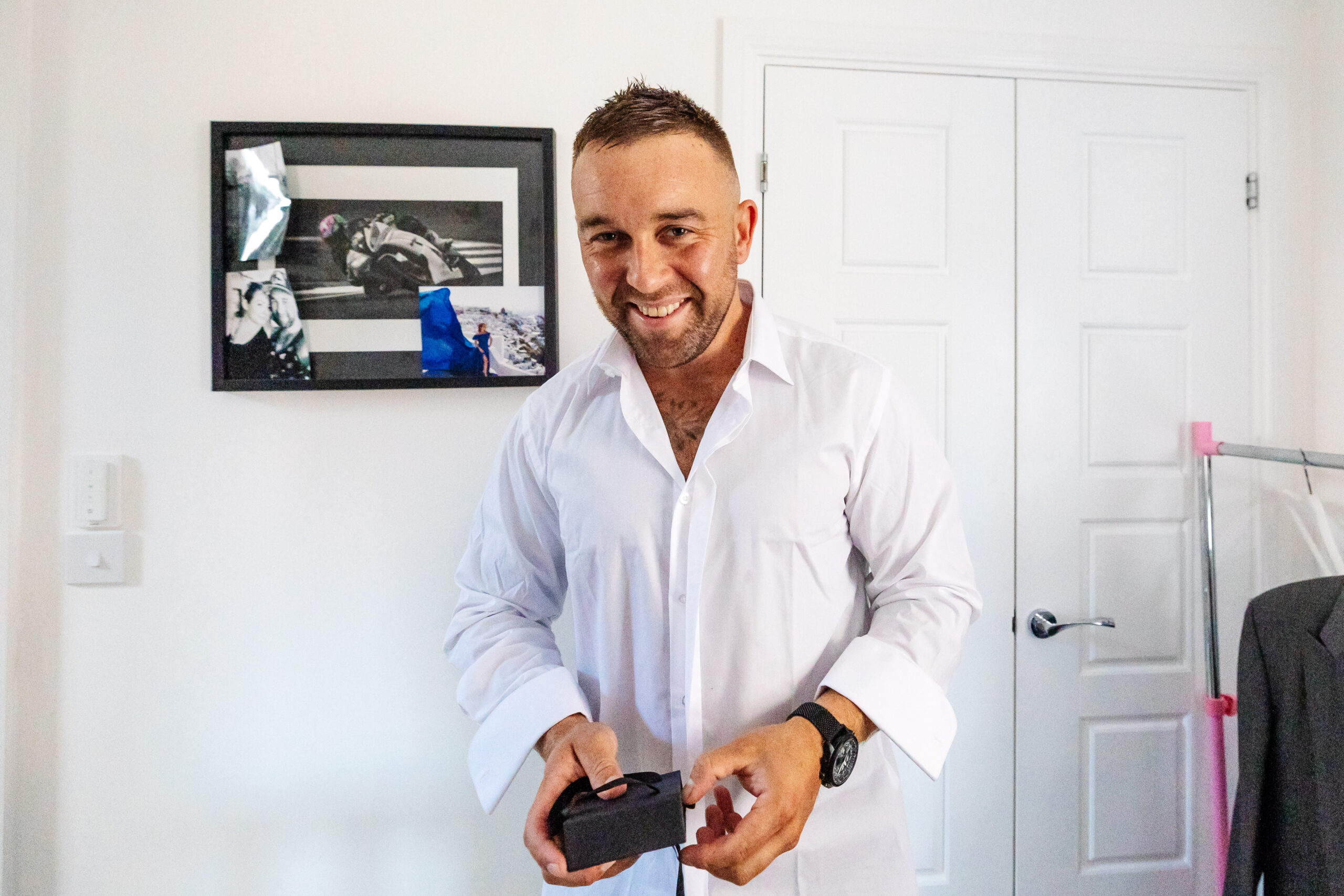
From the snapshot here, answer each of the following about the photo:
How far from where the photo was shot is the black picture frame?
1.44 meters

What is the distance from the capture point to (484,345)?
150 cm

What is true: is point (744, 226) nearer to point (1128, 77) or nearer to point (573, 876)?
point (573, 876)

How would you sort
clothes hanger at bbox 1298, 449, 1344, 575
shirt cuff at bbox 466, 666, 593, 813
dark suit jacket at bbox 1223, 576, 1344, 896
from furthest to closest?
clothes hanger at bbox 1298, 449, 1344, 575
dark suit jacket at bbox 1223, 576, 1344, 896
shirt cuff at bbox 466, 666, 593, 813

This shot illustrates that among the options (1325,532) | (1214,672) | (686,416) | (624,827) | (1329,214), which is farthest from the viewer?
(1329,214)

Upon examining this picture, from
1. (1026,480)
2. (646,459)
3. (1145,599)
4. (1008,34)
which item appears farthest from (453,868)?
(1008,34)

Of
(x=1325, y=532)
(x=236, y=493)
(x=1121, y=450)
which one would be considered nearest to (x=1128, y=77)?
(x=1121, y=450)

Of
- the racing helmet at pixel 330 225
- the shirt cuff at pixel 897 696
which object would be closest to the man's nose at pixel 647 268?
the shirt cuff at pixel 897 696

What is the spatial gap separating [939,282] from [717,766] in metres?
1.23

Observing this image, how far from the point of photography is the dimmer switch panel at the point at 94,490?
56.5 inches

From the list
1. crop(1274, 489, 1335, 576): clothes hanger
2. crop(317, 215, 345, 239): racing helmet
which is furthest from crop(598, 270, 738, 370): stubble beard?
crop(1274, 489, 1335, 576): clothes hanger

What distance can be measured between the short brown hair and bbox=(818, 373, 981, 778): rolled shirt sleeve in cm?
43

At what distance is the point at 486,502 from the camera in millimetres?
1152

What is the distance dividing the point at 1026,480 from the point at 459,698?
1.30 meters

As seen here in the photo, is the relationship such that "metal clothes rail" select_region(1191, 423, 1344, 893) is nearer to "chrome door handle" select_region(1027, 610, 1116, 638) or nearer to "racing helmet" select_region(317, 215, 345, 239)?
"chrome door handle" select_region(1027, 610, 1116, 638)
